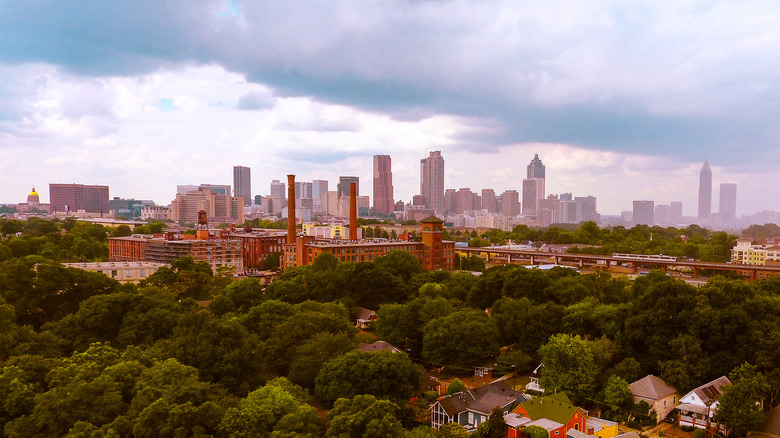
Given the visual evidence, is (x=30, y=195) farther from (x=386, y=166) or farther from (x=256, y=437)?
(x=256, y=437)

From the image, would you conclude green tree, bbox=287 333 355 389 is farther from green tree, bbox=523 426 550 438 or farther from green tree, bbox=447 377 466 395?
green tree, bbox=523 426 550 438

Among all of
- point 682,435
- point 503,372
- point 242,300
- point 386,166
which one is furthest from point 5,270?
point 386,166

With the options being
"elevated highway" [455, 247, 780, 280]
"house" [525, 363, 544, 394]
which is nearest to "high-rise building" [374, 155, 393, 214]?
"elevated highway" [455, 247, 780, 280]

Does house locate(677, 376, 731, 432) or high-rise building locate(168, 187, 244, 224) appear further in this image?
high-rise building locate(168, 187, 244, 224)

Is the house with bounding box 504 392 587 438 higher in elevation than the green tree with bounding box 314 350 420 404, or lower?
lower

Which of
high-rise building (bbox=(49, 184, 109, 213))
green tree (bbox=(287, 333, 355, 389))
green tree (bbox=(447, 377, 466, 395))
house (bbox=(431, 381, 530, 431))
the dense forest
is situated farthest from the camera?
A: high-rise building (bbox=(49, 184, 109, 213))

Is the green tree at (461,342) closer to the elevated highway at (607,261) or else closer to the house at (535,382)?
the house at (535,382)

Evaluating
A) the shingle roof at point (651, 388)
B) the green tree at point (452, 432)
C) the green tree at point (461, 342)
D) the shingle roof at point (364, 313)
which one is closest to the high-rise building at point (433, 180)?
the shingle roof at point (364, 313)
